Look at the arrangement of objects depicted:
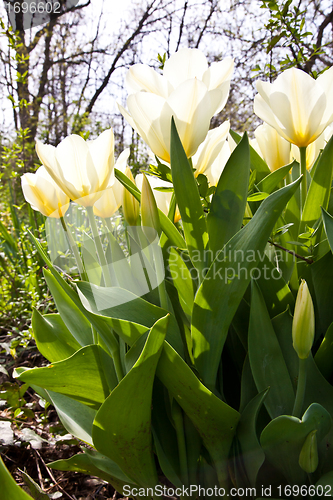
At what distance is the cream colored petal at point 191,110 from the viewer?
47cm

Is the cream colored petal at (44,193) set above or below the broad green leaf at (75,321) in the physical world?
above

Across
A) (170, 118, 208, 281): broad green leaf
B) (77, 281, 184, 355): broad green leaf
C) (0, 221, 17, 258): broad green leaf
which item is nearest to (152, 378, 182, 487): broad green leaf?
(77, 281, 184, 355): broad green leaf

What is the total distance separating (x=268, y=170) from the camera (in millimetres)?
789

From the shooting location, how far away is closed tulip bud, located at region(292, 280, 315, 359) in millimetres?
429

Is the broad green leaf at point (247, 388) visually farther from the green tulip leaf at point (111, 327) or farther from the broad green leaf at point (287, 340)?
the green tulip leaf at point (111, 327)

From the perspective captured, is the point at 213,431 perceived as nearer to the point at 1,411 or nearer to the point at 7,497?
the point at 7,497

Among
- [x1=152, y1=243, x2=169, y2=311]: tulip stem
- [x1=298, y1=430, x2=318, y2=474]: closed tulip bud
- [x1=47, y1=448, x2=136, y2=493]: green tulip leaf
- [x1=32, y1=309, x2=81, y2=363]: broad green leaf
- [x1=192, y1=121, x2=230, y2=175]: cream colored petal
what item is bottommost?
[x1=47, y1=448, x2=136, y2=493]: green tulip leaf

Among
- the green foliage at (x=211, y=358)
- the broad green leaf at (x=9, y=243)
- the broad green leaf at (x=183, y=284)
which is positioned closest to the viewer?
the green foliage at (x=211, y=358)

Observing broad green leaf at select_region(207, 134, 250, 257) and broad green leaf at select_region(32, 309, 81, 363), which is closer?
broad green leaf at select_region(207, 134, 250, 257)

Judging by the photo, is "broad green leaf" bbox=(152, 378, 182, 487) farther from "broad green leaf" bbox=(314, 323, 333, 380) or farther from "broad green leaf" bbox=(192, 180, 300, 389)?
"broad green leaf" bbox=(314, 323, 333, 380)

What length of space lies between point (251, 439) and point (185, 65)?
0.56 m

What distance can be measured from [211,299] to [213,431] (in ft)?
0.61

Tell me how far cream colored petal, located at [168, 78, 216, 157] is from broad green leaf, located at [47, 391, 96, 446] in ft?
1.68

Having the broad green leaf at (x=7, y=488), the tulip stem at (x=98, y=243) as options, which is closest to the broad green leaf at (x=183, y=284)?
the tulip stem at (x=98, y=243)
